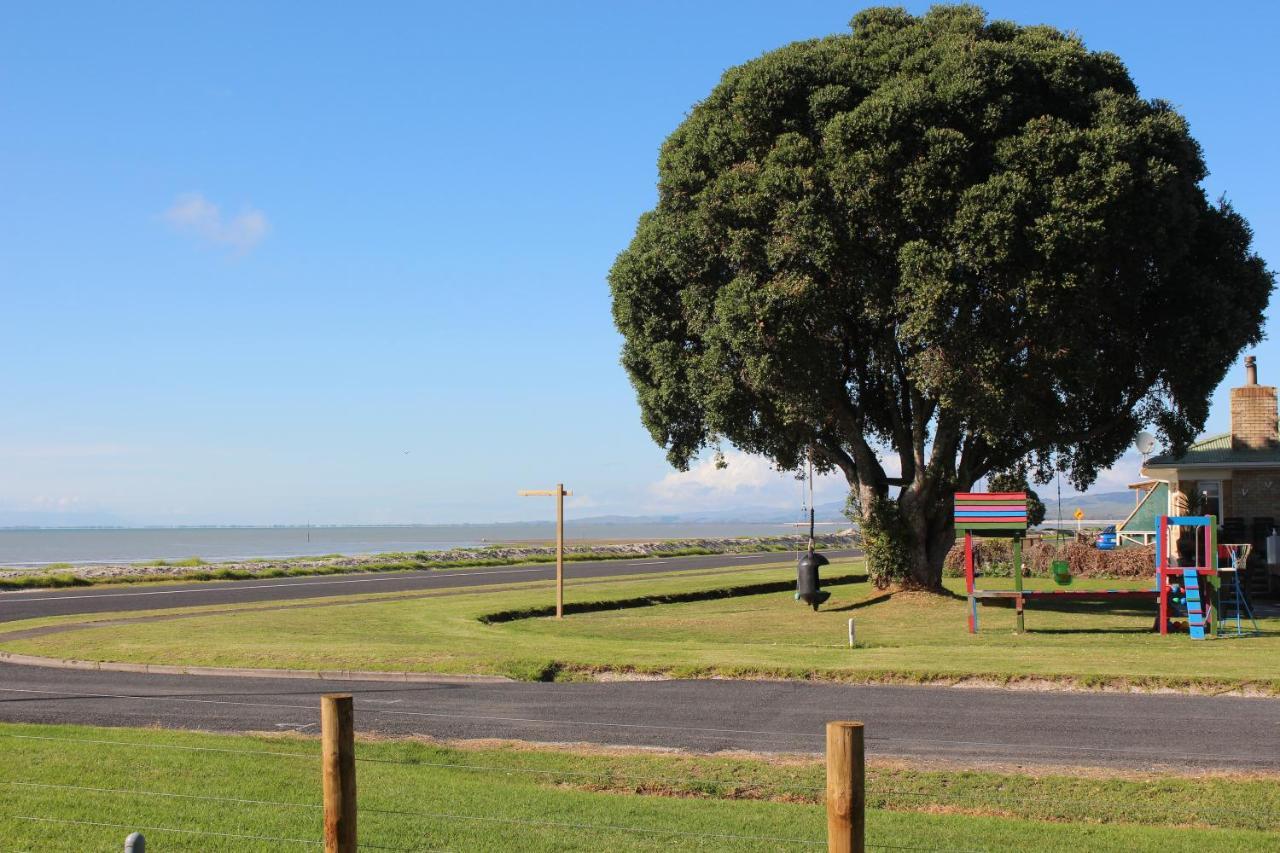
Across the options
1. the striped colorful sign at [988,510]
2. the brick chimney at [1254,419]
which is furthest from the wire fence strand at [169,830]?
the brick chimney at [1254,419]

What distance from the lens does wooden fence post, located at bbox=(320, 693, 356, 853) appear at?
637cm

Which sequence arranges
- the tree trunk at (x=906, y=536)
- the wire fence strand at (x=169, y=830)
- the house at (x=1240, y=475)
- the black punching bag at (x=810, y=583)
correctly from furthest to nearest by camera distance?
the house at (x=1240, y=475)
the tree trunk at (x=906, y=536)
the black punching bag at (x=810, y=583)
the wire fence strand at (x=169, y=830)

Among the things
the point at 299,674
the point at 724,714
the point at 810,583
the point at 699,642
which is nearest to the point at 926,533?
the point at 810,583

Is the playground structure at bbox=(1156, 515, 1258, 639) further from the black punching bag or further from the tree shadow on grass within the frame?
the tree shadow on grass

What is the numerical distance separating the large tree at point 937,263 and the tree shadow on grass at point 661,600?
5.78 metres

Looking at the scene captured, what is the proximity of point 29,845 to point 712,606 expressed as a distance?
26.2 metres

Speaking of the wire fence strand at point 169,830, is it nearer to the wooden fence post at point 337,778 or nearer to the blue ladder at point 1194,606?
the wooden fence post at point 337,778

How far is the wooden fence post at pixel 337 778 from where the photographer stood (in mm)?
6367

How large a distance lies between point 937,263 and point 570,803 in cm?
1839

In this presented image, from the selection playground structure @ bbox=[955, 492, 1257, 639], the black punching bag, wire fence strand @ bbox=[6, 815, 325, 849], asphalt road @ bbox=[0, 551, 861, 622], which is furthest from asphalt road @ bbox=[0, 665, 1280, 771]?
asphalt road @ bbox=[0, 551, 861, 622]

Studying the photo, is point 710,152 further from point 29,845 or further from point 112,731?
point 29,845

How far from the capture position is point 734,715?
14.5 m

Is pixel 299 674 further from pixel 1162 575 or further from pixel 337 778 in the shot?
pixel 1162 575

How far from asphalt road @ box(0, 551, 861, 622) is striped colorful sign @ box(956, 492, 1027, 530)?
20747 mm
